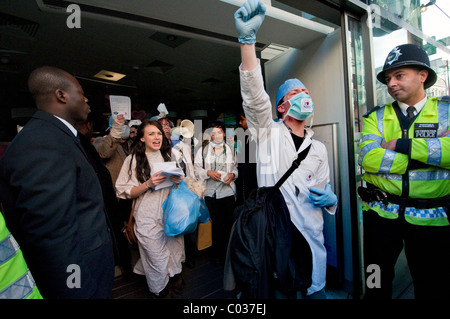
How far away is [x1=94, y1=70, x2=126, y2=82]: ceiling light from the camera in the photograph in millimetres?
6027

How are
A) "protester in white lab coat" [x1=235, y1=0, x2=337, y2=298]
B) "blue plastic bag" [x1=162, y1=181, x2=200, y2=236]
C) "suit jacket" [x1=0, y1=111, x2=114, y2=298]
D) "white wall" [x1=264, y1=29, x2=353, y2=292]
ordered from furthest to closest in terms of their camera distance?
"white wall" [x1=264, y1=29, x2=353, y2=292] → "blue plastic bag" [x1=162, y1=181, x2=200, y2=236] → "protester in white lab coat" [x1=235, y1=0, x2=337, y2=298] → "suit jacket" [x1=0, y1=111, x2=114, y2=298]

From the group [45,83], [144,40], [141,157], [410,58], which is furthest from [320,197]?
[144,40]

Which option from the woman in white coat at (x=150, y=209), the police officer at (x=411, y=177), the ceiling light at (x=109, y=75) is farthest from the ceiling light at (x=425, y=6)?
the ceiling light at (x=109, y=75)

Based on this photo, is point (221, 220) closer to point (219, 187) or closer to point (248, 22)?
point (219, 187)

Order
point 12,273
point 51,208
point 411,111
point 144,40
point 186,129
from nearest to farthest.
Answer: point 12,273, point 51,208, point 411,111, point 186,129, point 144,40

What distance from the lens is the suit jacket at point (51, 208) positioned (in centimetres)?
101

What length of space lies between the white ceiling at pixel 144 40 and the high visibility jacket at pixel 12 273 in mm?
1838

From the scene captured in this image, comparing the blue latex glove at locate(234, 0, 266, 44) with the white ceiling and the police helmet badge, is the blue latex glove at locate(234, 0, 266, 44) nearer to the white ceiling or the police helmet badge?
the white ceiling

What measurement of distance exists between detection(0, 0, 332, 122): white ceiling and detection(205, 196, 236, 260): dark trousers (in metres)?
2.21

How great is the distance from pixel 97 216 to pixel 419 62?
253 centimetres

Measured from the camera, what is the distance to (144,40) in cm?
426

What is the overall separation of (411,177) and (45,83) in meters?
2.57

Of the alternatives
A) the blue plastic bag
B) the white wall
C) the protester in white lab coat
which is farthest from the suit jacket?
the white wall
